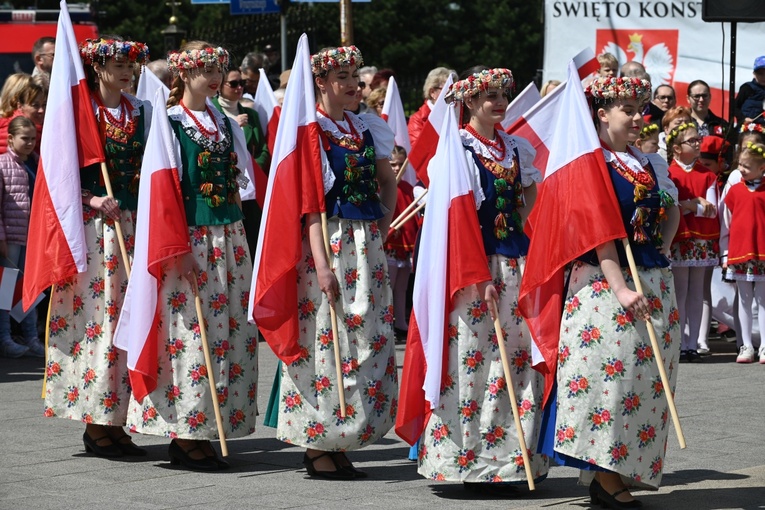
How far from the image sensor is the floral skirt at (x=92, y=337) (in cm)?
754

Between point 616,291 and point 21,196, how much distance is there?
6.41m

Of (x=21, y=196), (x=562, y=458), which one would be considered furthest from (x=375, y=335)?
(x=21, y=196)

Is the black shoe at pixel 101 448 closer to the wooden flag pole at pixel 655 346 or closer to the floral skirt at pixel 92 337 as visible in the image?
the floral skirt at pixel 92 337

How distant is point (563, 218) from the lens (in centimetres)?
620

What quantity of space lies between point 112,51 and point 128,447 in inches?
83.6

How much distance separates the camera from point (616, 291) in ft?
19.7

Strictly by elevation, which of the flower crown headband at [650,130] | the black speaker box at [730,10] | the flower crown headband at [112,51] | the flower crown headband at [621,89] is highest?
the black speaker box at [730,10]

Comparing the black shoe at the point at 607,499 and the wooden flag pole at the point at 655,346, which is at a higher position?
the wooden flag pole at the point at 655,346

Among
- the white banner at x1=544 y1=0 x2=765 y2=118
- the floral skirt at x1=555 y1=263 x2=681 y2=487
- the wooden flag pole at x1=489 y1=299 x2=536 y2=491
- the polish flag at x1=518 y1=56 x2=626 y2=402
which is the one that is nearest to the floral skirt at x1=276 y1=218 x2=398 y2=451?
the wooden flag pole at x1=489 y1=299 x2=536 y2=491

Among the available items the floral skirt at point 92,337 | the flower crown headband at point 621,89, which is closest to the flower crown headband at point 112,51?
the floral skirt at point 92,337

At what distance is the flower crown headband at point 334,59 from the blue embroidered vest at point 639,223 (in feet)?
5.23

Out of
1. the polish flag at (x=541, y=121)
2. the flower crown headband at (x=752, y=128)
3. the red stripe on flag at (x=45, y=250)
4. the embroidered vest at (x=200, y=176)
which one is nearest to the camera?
the embroidered vest at (x=200, y=176)

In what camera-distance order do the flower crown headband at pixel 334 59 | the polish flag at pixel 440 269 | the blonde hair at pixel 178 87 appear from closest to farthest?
1. the polish flag at pixel 440 269
2. the flower crown headband at pixel 334 59
3. the blonde hair at pixel 178 87

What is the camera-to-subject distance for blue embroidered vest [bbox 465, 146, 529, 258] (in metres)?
6.69
